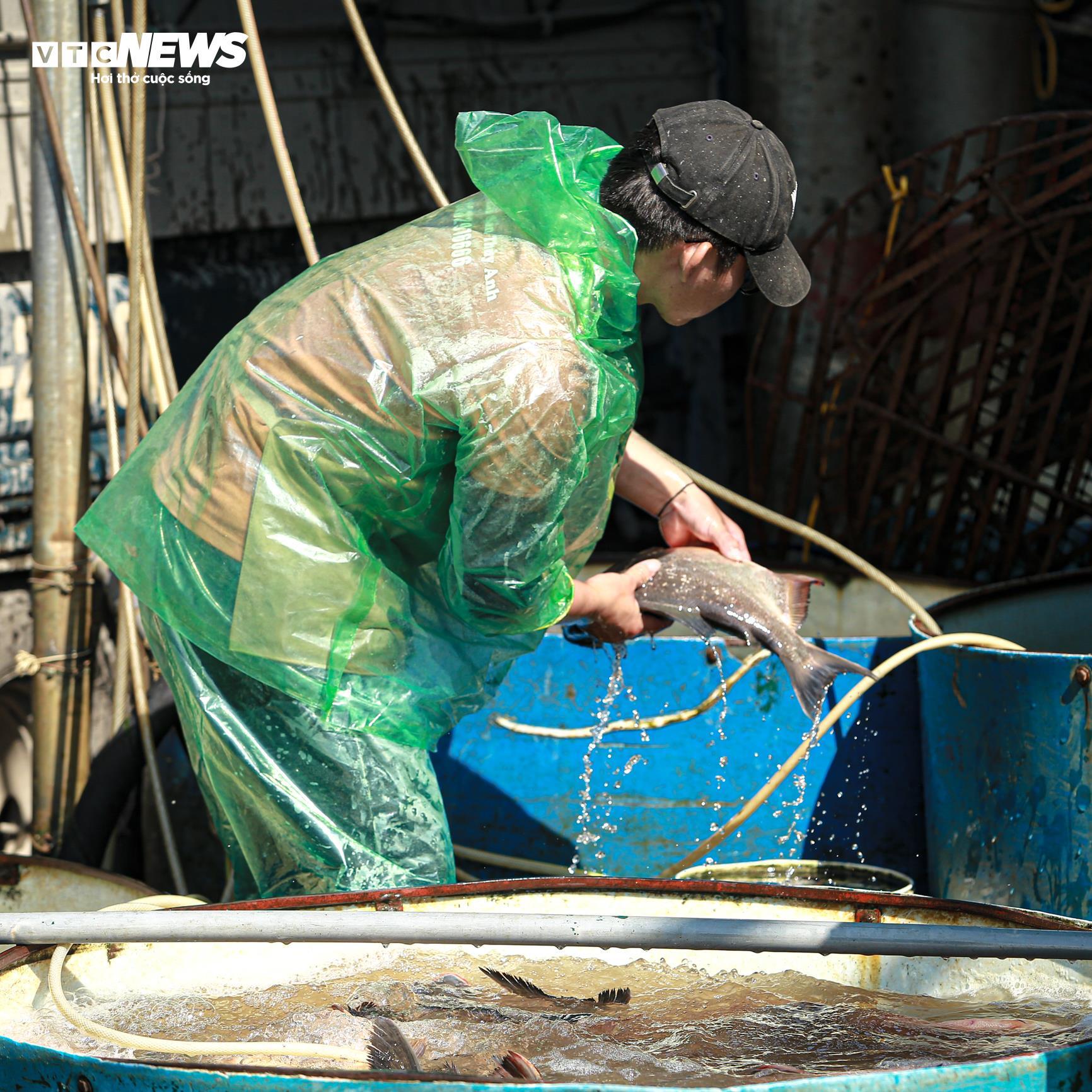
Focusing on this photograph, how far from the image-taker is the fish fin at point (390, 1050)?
6.97 ft

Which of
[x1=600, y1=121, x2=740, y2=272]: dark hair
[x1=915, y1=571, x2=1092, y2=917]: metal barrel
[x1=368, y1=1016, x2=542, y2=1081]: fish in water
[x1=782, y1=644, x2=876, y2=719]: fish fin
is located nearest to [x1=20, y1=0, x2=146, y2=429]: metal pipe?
[x1=600, y1=121, x2=740, y2=272]: dark hair

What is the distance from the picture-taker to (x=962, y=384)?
5.76 metres

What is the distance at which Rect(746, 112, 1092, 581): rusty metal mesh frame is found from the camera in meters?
4.75

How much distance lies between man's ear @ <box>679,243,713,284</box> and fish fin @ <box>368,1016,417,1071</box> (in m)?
1.46

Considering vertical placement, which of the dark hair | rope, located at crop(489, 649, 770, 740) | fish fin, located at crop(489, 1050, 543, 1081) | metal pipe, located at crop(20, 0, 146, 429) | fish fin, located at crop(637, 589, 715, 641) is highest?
metal pipe, located at crop(20, 0, 146, 429)

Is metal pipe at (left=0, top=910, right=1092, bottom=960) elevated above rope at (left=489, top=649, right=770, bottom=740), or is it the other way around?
metal pipe at (left=0, top=910, right=1092, bottom=960)

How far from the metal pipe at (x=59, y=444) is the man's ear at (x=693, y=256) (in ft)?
6.79

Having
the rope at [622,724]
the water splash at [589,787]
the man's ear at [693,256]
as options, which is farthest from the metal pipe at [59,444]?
the man's ear at [693,256]

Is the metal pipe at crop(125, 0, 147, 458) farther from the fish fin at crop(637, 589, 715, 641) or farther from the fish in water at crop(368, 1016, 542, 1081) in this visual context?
the fish in water at crop(368, 1016, 542, 1081)

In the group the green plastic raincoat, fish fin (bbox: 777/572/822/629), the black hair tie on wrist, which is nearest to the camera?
the green plastic raincoat

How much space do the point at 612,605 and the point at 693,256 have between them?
0.77 metres

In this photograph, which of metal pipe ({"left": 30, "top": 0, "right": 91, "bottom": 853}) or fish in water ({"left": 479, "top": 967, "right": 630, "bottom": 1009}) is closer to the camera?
fish in water ({"left": 479, "top": 967, "right": 630, "bottom": 1009})

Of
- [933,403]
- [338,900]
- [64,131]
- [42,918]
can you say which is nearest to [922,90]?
[933,403]

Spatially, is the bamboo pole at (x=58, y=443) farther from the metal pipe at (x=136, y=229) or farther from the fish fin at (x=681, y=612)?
the fish fin at (x=681, y=612)
